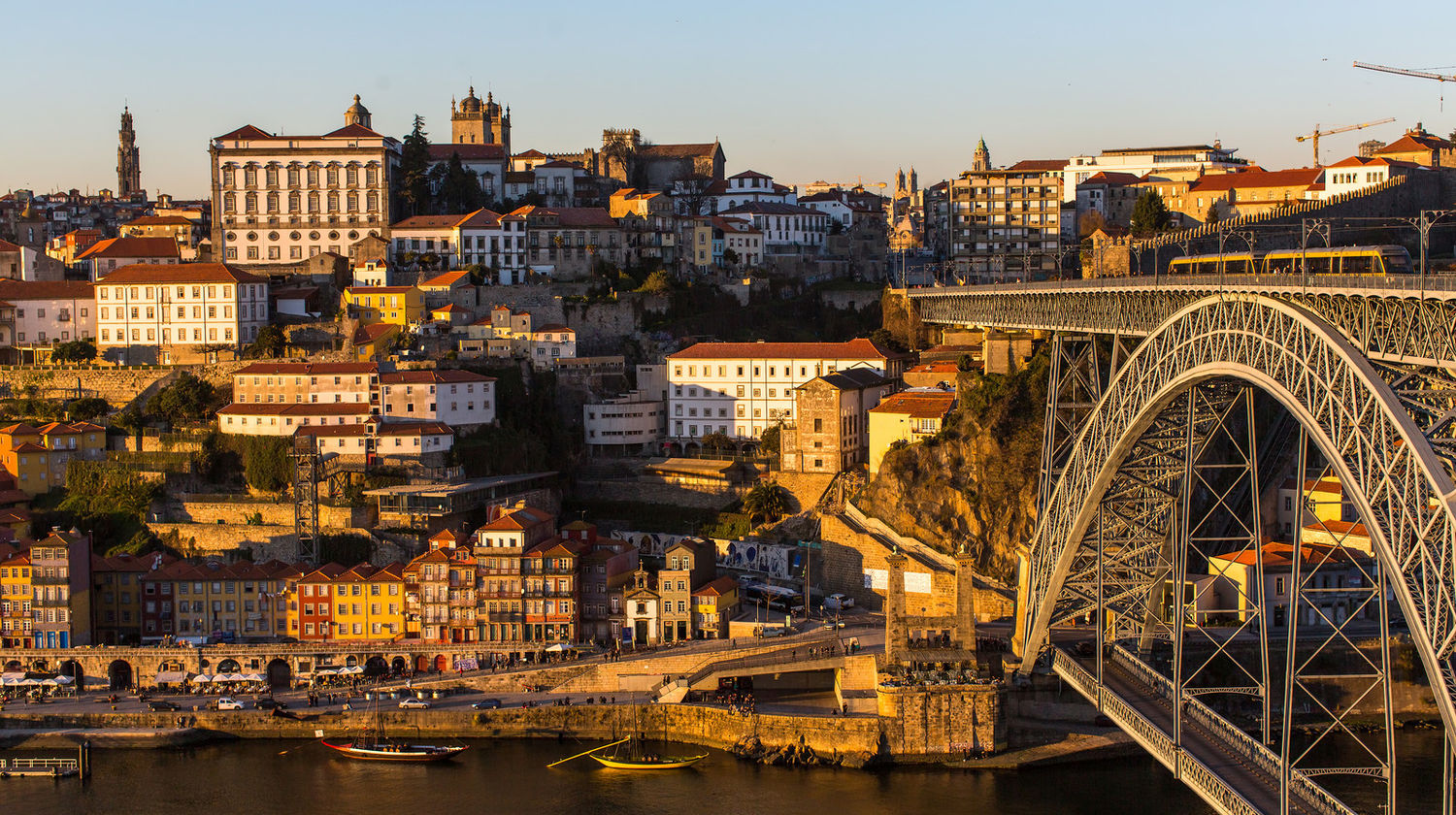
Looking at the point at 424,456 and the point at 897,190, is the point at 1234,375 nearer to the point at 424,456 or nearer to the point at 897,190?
the point at 424,456

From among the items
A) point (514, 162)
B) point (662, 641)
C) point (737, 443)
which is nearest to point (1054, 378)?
point (662, 641)

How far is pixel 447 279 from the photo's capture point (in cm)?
5888

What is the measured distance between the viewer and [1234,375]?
21672mm

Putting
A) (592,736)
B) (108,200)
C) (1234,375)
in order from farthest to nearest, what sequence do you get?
(108,200) < (592,736) < (1234,375)

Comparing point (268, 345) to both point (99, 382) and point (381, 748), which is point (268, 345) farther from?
point (381, 748)

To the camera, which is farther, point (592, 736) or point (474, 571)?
point (474, 571)

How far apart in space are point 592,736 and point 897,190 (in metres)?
74.5

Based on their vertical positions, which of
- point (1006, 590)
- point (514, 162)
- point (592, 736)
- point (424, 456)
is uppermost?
point (514, 162)

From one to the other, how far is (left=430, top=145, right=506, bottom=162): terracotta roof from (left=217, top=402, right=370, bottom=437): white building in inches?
941

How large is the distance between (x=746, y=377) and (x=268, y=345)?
15682 millimetres

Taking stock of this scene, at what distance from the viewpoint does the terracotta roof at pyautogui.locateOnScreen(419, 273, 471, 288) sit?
58.7 m

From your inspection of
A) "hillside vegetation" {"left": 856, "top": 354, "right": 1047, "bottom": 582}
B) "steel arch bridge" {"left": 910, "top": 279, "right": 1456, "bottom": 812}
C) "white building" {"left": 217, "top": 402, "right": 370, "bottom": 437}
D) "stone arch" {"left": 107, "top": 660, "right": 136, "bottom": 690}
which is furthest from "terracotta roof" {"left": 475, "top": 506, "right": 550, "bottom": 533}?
"steel arch bridge" {"left": 910, "top": 279, "right": 1456, "bottom": 812}

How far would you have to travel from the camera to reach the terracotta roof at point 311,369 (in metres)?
50.3

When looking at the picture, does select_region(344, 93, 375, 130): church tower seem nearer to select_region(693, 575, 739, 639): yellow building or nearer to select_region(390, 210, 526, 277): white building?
select_region(390, 210, 526, 277): white building
